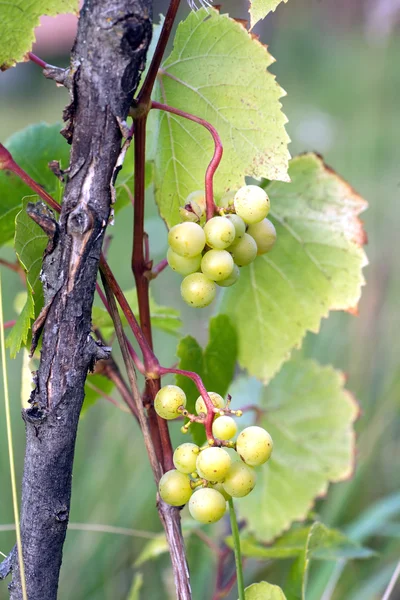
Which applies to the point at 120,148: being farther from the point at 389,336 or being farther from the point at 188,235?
the point at 389,336

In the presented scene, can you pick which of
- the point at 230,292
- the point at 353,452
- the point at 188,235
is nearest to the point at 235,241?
the point at 188,235

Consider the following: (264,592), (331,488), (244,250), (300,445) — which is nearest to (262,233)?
(244,250)

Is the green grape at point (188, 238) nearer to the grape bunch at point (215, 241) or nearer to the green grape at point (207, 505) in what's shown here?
the grape bunch at point (215, 241)

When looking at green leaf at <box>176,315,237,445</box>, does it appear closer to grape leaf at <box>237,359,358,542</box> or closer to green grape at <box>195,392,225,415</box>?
green grape at <box>195,392,225,415</box>

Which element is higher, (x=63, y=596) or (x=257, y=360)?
(x=257, y=360)

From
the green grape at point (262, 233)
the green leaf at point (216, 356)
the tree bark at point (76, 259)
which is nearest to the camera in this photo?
the tree bark at point (76, 259)

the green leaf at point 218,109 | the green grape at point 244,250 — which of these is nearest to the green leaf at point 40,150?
the green leaf at point 218,109

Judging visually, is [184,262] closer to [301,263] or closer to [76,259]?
[76,259]

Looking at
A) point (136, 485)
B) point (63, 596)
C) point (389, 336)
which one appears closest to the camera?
point (63, 596)
